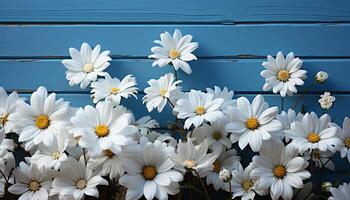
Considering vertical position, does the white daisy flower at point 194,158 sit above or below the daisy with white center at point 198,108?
below

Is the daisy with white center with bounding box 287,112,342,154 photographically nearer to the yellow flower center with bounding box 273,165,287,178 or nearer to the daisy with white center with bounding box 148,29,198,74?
the yellow flower center with bounding box 273,165,287,178

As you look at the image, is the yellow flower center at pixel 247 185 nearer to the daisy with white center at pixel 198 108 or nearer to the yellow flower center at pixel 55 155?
the daisy with white center at pixel 198 108

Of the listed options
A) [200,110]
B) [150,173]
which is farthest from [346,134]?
[150,173]

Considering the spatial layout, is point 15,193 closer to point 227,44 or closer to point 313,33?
point 227,44

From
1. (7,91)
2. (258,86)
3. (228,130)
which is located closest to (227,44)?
(258,86)

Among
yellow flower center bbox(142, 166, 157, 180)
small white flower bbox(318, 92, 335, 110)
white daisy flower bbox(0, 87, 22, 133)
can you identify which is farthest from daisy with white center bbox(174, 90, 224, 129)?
white daisy flower bbox(0, 87, 22, 133)

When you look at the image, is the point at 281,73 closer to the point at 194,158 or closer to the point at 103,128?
the point at 194,158

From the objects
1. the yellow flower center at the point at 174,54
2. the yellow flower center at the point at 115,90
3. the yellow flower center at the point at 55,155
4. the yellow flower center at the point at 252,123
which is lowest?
the yellow flower center at the point at 55,155

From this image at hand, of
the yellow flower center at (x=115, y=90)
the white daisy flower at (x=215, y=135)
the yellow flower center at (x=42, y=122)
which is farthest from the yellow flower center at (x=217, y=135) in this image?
the yellow flower center at (x=42, y=122)
